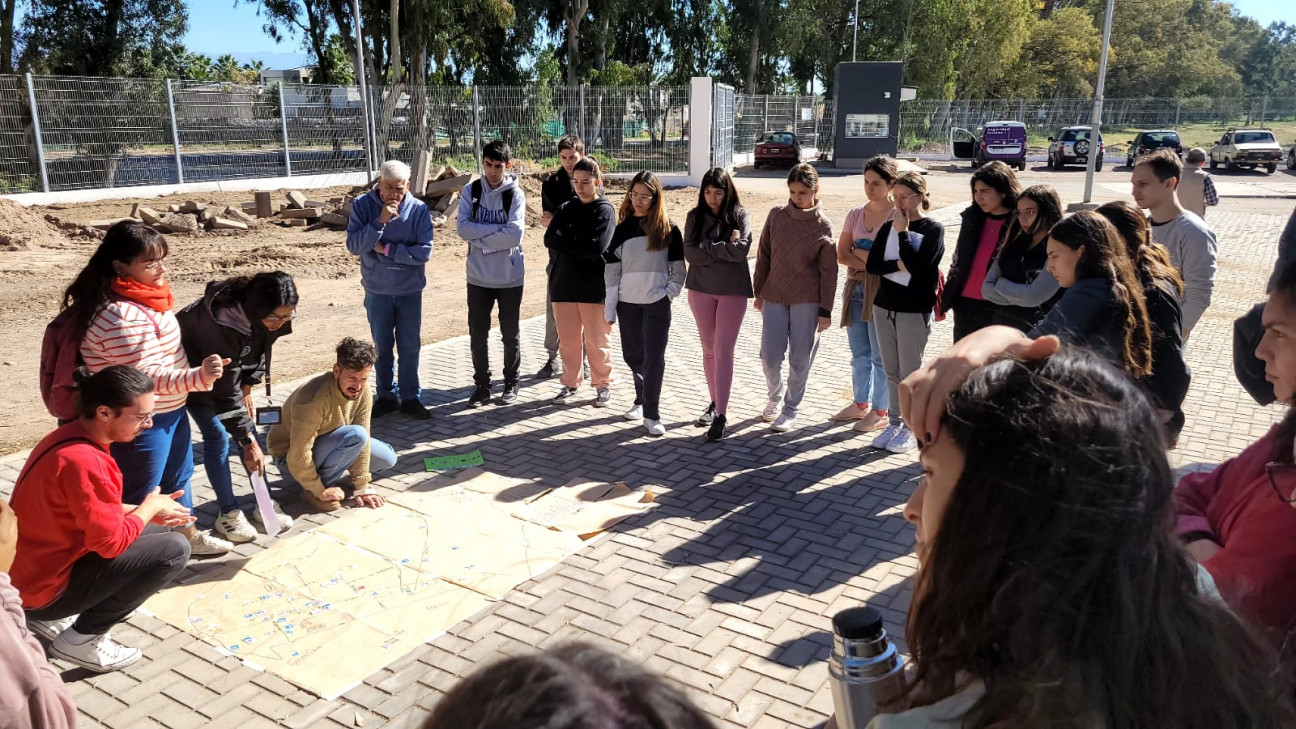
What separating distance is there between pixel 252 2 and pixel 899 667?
3771 cm

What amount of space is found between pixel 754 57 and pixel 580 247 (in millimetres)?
39682

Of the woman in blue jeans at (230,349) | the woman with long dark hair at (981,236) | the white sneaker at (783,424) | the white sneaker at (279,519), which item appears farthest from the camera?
the white sneaker at (783,424)

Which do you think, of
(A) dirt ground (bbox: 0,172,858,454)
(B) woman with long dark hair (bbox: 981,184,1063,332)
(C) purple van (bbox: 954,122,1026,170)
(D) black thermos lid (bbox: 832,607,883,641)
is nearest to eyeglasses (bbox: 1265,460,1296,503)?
(D) black thermos lid (bbox: 832,607,883,641)

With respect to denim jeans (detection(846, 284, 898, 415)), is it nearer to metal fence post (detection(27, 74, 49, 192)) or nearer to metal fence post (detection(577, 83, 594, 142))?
metal fence post (detection(27, 74, 49, 192))

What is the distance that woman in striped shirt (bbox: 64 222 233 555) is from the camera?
14.0ft

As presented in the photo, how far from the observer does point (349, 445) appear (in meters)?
5.44

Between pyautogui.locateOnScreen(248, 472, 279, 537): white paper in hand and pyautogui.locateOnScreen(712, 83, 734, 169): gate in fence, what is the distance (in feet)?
75.3

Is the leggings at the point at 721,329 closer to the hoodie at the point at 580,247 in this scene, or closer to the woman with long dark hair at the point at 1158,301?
the hoodie at the point at 580,247

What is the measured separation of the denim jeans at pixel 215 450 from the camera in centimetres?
491

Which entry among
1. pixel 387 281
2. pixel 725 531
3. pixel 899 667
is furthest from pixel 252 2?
pixel 899 667

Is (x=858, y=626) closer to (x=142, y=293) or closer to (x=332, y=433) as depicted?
(x=142, y=293)

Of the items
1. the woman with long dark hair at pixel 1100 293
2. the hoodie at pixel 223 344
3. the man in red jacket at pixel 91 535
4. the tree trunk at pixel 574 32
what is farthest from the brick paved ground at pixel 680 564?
the tree trunk at pixel 574 32

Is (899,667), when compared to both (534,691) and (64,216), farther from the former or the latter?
(64,216)

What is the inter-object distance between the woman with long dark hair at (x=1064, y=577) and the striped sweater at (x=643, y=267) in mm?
5210
